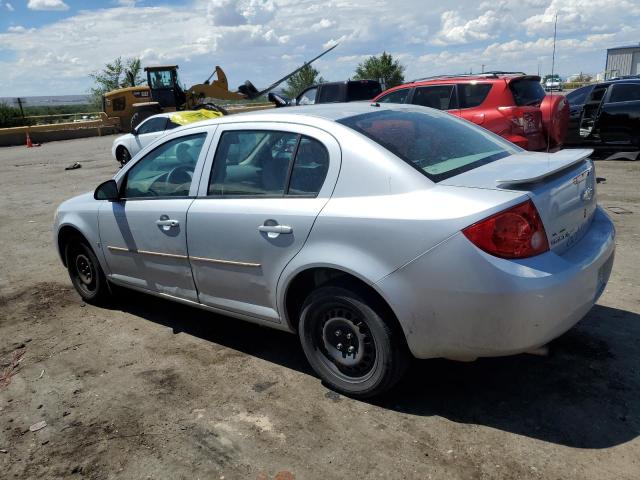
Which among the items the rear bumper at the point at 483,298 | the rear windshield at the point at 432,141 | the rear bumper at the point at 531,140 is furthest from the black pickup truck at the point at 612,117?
the rear bumper at the point at 483,298

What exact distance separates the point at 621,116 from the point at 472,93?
364cm

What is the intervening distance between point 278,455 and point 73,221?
3107 millimetres

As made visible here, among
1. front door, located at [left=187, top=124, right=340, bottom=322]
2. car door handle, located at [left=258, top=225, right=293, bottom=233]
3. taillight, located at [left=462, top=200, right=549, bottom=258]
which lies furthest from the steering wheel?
taillight, located at [left=462, top=200, right=549, bottom=258]

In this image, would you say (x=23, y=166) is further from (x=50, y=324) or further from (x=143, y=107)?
(x=50, y=324)

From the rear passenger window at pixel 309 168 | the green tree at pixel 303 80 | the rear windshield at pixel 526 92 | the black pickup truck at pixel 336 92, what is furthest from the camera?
the green tree at pixel 303 80

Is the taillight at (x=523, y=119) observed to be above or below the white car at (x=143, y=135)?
above

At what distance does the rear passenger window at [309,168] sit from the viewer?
3.22 metres

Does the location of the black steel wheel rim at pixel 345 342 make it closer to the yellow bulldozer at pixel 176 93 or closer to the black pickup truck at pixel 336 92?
the black pickup truck at pixel 336 92

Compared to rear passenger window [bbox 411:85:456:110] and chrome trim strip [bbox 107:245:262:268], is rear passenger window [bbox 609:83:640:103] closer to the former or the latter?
rear passenger window [bbox 411:85:456:110]

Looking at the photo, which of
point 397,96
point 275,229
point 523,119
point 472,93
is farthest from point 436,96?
point 275,229

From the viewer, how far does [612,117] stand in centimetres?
1076

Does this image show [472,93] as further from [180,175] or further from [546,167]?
[546,167]

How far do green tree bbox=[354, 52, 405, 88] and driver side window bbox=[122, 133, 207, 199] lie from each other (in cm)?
5098

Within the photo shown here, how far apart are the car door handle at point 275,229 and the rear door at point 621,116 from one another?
9732 mm
